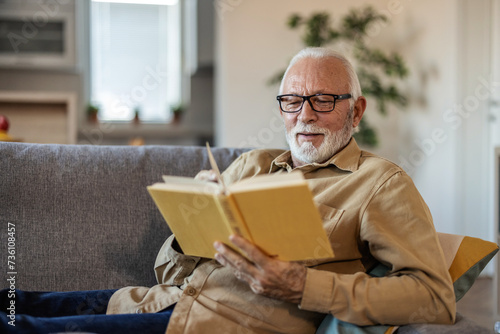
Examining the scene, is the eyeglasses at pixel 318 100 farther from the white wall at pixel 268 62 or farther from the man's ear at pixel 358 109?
the white wall at pixel 268 62

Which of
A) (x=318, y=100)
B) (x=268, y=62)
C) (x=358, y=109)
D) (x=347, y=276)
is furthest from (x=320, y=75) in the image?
(x=268, y=62)

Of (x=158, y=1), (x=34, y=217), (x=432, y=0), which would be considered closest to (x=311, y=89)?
(x=34, y=217)

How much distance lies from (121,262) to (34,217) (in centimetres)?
28

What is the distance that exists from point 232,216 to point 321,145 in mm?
534

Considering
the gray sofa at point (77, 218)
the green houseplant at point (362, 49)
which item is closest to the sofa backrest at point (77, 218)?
the gray sofa at point (77, 218)

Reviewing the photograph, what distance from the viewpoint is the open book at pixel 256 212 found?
3.14 feet

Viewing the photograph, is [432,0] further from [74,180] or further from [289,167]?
[74,180]

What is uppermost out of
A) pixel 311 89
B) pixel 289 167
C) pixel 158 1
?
pixel 158 1

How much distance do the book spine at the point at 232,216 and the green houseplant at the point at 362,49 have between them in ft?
9.08

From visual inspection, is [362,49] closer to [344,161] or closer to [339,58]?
[339,58]

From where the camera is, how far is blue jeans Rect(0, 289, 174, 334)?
112 centimetres

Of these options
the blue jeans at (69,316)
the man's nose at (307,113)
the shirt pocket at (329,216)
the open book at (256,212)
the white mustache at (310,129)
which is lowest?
the blue jeans at (69,316)

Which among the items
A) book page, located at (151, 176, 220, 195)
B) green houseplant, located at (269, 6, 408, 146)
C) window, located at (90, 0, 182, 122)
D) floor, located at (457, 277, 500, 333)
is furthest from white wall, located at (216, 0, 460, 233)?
book page, located at (151, 176, 220, 195)

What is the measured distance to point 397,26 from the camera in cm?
408
